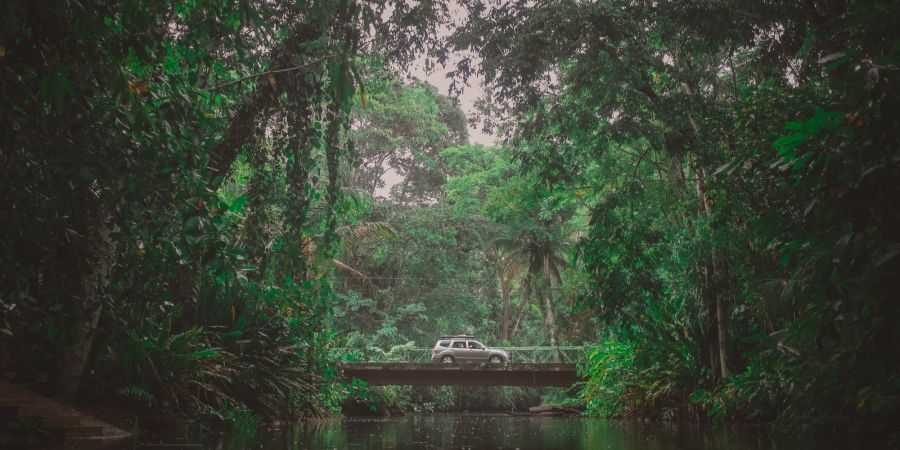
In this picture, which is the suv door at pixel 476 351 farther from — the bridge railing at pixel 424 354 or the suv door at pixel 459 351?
the bridge railing at pixel 424 354

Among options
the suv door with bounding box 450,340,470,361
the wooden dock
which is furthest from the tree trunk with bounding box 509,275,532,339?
the wooden dock

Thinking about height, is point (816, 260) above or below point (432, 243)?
below

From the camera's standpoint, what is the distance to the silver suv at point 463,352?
2586 cm

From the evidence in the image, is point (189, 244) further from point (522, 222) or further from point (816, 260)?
point (522, 222)

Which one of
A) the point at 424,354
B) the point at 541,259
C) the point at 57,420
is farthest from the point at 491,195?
the point at 57,420

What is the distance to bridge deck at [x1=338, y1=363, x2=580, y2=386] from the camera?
1731cm

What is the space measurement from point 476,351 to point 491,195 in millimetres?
7227

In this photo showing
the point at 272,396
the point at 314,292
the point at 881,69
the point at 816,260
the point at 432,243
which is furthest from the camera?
the point at 432,243

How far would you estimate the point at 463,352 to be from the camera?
26.4m

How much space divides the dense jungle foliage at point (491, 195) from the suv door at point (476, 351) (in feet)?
21.0

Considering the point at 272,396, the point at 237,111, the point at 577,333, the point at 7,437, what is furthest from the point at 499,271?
the point at 7,437

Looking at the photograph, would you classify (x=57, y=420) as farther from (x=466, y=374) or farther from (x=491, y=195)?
(x=491, y=195)

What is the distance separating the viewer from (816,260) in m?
3.50

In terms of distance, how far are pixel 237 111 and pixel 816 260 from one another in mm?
6801
